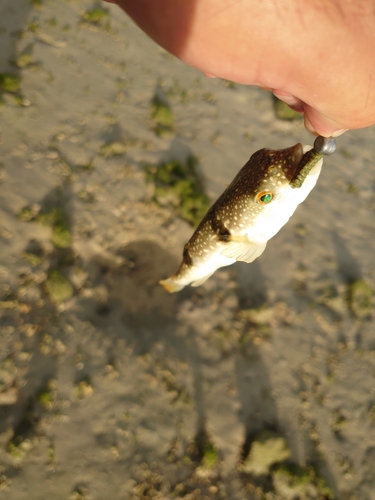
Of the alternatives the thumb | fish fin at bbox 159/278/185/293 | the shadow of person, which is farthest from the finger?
the shadow of person

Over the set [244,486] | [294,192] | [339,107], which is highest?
[339,107]

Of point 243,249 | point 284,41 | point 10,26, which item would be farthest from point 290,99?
point 10,26

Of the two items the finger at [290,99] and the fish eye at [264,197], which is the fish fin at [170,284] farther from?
the finger at [290,99]

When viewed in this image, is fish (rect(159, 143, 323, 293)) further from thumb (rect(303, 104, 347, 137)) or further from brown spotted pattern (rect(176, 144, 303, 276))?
thumb (rect(303, 104, 347, 137))

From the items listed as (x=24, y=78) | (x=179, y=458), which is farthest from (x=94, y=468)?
(x=24, y=78)

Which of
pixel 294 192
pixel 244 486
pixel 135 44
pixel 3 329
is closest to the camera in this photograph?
pixel 294 192

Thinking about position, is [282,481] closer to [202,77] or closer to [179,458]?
[179,458]
